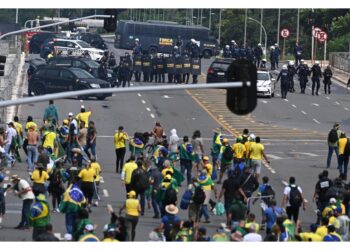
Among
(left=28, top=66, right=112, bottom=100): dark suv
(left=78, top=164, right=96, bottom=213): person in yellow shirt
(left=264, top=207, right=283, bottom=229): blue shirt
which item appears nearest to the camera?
(left=264, top=207, right=283, bottom=229): blue shirt

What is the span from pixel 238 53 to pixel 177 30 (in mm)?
17385

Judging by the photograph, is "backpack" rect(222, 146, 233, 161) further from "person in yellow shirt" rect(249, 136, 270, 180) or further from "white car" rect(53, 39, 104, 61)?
"white car" rect(53, 39, 104, 61)

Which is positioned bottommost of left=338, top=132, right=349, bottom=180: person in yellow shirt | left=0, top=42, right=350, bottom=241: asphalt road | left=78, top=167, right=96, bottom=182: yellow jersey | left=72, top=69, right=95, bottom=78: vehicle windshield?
left=0, top=42, right=350, bottom=241: asphalt road

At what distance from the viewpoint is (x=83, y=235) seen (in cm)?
2769

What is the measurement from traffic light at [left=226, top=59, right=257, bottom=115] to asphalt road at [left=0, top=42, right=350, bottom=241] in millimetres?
9861

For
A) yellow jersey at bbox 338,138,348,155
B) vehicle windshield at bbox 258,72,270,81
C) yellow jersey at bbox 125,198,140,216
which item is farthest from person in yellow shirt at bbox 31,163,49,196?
vehicle windshield at bbox 258,72,270,81

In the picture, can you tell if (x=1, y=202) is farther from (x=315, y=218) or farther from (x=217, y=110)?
(x=217, y=110)

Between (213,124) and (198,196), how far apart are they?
23.6 meters

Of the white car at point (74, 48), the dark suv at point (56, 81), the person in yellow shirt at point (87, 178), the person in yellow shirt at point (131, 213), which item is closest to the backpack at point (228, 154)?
the person in yellow shirt at point (87, 178)

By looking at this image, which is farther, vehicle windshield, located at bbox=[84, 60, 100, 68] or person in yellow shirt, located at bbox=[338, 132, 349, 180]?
vehicle windshield, located at bbox=[84, 60, 100, 68]

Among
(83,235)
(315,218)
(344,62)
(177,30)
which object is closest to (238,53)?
(344,62)

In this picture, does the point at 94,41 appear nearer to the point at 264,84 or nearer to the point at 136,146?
the point at 264,84

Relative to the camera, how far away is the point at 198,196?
3281 cm

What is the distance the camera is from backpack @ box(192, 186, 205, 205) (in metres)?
32.8
